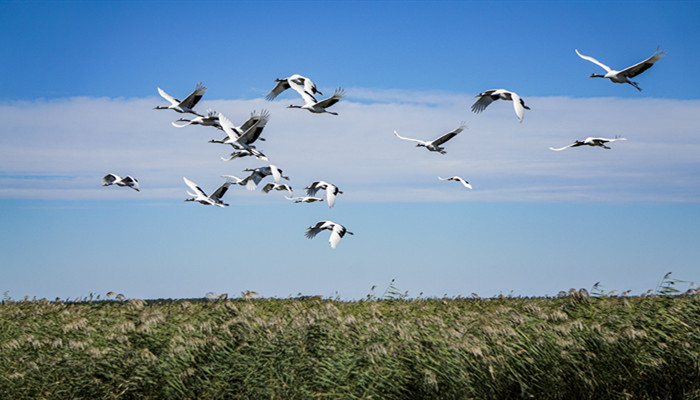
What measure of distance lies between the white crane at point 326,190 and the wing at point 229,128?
289cm

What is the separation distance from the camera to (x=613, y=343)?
12.6 metres

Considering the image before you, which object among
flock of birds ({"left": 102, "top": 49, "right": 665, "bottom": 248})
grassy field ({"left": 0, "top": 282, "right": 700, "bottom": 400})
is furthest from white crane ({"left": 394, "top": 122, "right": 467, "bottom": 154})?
grassy field ({"left": 0, "top": 282, "right": 700, "bottom": 400})

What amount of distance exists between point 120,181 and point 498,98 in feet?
42.7

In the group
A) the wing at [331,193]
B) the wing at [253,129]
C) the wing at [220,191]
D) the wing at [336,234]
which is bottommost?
the wing at [336,234]

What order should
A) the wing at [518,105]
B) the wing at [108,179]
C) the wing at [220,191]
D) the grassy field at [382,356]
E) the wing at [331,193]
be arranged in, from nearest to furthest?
the grassy field at [382,356] < the wing at [518,105] < the wing at [331,193] < the wing at [108,179] < the wing at [220,191]

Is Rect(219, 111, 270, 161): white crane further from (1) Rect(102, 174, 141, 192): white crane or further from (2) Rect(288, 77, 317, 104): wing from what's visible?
(1) Rect(102, 174, 141, 192): white crane

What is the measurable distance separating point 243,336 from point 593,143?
40.7 feet

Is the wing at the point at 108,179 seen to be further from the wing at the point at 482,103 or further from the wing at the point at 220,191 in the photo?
the wing at the point at 482,103

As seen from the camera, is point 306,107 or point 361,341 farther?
point 306,107

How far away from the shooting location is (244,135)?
770 inches

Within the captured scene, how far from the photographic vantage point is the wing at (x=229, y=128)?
65.4 feet

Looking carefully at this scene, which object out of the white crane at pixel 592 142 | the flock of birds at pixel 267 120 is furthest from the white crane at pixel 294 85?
the white crane at pixel 592 142

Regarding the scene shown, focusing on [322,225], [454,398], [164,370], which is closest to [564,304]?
[454,398]

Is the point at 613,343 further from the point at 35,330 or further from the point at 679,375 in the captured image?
the point at 35,330
